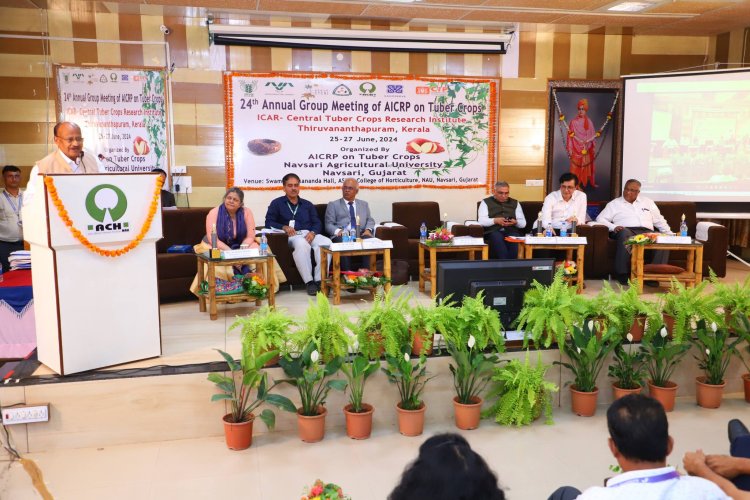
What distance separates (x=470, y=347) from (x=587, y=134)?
17.9 ft

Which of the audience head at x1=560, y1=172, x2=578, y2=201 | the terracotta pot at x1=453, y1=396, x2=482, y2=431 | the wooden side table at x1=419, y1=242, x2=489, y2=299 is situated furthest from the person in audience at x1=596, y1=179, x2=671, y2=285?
the terracotta pot at x1=453, y1=396, x2=482, y2=431

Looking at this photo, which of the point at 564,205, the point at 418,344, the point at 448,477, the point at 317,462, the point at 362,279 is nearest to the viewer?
the point at 448,477

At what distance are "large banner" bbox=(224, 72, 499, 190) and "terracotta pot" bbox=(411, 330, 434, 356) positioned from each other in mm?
4176

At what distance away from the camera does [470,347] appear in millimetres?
3828

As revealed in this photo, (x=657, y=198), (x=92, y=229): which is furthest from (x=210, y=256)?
(x=657, y=198)

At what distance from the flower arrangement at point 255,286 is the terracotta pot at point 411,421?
1892mm

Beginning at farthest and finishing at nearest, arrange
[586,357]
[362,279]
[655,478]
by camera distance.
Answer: [362,279] → [586,357] → [655,478]

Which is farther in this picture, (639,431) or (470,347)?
(470,347)

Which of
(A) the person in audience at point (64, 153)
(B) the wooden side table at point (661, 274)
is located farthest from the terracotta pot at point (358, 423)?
(B) the wooden side table at point (661, 274)

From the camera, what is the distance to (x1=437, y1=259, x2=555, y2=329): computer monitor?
13.3 ft

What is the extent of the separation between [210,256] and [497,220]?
3152 millimetres

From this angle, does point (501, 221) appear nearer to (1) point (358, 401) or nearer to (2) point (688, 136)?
(2) point (688, 136)

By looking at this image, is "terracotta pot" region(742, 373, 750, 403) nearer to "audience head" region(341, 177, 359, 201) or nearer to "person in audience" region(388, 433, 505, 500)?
"person in audience" region(388, 433, 505, 500)

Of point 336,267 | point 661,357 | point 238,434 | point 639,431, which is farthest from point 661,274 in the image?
point 639,431
